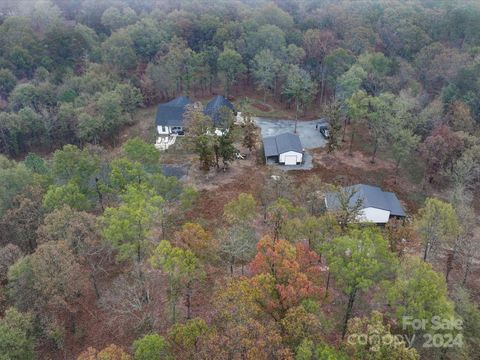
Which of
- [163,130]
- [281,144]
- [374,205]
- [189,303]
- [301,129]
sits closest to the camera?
[189,303]

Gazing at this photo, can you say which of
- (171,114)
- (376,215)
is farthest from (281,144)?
(171,114)

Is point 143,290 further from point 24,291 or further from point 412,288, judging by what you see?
point 412,288

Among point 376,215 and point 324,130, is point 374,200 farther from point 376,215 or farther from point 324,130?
point 324,130

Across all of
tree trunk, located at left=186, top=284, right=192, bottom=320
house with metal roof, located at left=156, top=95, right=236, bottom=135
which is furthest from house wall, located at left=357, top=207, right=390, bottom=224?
house with metal roof, located at left=156, top=95, right=236, bottom=135

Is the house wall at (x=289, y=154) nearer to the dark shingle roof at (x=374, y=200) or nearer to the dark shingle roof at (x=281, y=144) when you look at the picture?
the dark shingle roof at (x=281, y=144)

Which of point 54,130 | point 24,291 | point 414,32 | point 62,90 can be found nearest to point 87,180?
point 24,291

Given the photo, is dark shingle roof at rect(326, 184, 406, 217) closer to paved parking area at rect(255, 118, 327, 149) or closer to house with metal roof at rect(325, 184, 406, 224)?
house with metal roof at rect(325, 184, 406, 224)

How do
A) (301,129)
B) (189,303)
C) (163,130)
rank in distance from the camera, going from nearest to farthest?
(189,303) → (301,129) → (163,130)

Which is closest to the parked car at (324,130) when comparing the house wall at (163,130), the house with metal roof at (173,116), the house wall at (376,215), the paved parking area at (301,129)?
the paved parking area at (301,129)
